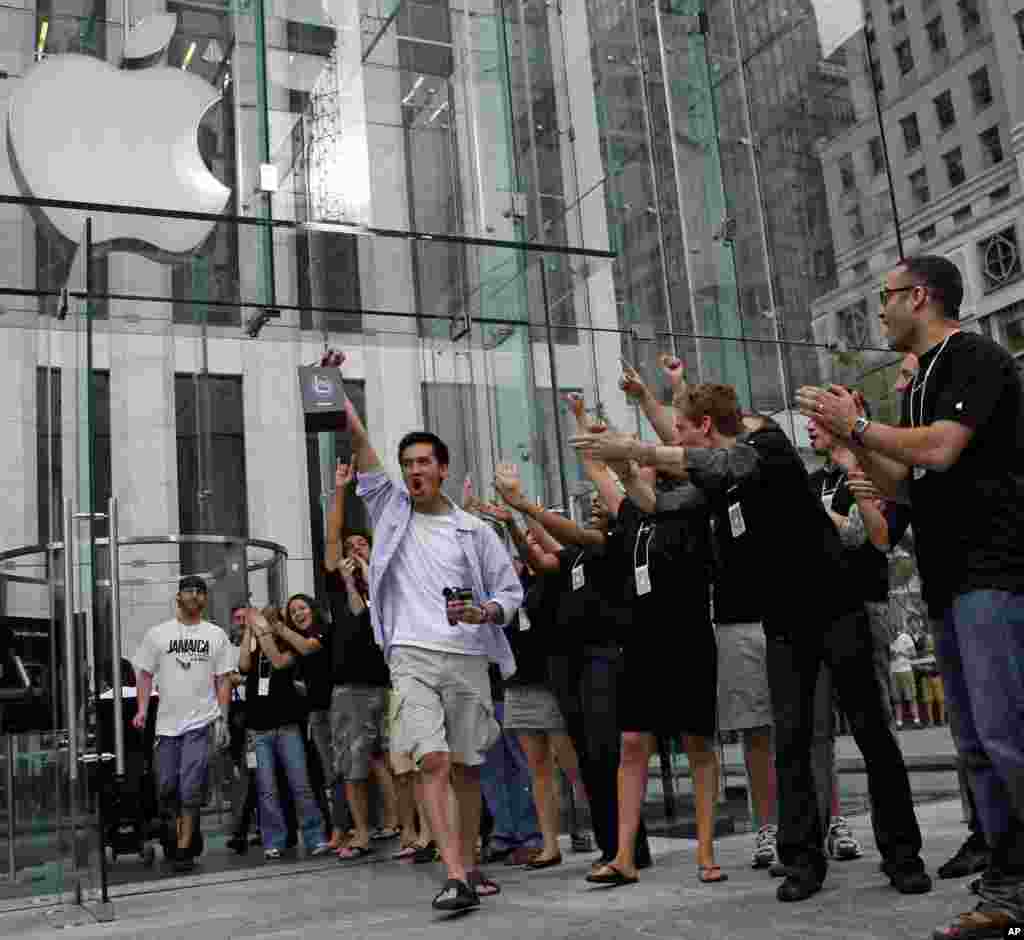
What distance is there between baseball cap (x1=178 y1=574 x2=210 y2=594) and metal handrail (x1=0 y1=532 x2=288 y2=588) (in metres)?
0.09

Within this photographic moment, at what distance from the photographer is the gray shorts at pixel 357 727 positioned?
688cm

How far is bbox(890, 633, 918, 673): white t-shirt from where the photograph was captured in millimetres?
15016

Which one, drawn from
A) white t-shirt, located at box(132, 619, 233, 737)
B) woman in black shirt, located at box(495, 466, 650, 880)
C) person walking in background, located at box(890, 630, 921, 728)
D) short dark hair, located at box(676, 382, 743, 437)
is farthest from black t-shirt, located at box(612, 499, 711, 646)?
person walking in background, located at box(890, 630, 921, 728)

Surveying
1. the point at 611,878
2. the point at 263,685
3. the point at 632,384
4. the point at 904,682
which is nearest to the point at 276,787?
the point at 263,685

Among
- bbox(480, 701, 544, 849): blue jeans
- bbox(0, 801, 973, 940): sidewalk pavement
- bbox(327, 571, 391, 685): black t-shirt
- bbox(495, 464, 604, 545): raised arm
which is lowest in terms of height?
bbox(0, 801, 973, 940): sidewalk pavement

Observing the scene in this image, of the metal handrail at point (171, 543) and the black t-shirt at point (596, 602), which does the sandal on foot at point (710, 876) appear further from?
the metal handrail at point (171, 543)

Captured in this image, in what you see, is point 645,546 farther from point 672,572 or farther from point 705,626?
point 705,626

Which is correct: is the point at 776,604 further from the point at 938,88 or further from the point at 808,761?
the point at 938,88

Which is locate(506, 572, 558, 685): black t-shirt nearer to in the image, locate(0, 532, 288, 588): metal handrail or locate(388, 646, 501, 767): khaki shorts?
locate(388, 646, 501, 767): khaki shorts

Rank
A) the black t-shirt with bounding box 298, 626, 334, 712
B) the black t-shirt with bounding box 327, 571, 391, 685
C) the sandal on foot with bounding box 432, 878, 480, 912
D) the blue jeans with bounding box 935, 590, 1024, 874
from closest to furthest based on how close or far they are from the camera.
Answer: the blue jeans with bounding box 935, 590, 1024, 874 < the sandal on foot with bounding box 432, 878, 480, 912 < the black t-shirt with bounding box 327, 571, 391, 685 < the black t-shirt with bounding box 298, 626, 334, 712

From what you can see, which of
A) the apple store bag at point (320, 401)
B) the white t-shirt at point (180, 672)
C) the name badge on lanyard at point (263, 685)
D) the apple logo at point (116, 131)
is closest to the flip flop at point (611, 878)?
the apple store bag at point (320, 401)

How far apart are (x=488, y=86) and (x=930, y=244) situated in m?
18.2

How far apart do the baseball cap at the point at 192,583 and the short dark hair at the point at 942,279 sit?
5435 millimetres

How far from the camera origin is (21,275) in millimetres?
6676
